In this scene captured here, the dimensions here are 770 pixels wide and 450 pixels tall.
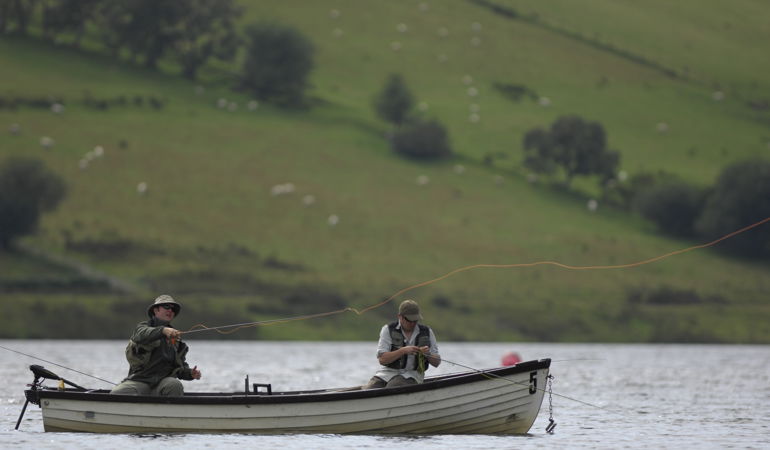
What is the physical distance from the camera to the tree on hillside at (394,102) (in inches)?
6673

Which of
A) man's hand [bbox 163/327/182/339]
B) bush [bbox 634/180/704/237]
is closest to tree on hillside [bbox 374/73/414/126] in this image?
bush [bbox 634/180/704/237]

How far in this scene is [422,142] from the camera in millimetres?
161125

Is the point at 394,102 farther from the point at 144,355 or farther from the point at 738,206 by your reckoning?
the point at 144,355

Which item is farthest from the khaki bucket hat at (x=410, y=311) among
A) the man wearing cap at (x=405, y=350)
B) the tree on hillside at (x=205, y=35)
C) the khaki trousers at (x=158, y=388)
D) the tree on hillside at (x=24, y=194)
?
the tree on hillside at (x=205, y=35)

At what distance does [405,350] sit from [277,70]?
146961 millimetres

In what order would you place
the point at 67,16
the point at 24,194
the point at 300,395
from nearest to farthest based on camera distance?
the point at 300,395
the point at 24,194
the point at 67,16

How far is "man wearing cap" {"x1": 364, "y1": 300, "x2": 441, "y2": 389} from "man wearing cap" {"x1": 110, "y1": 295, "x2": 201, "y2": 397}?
13.7 feet

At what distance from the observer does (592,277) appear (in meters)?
129

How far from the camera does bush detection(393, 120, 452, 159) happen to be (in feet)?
529

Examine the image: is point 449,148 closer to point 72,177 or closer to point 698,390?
point 72,177

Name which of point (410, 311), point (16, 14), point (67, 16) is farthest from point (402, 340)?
point (16, 14)

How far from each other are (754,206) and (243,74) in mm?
68920

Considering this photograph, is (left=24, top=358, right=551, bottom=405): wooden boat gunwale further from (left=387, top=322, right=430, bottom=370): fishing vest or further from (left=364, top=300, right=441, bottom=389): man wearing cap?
(left=387, top=322, right=430, bottom=370): fishing vest

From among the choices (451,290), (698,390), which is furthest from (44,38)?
(698,390)
